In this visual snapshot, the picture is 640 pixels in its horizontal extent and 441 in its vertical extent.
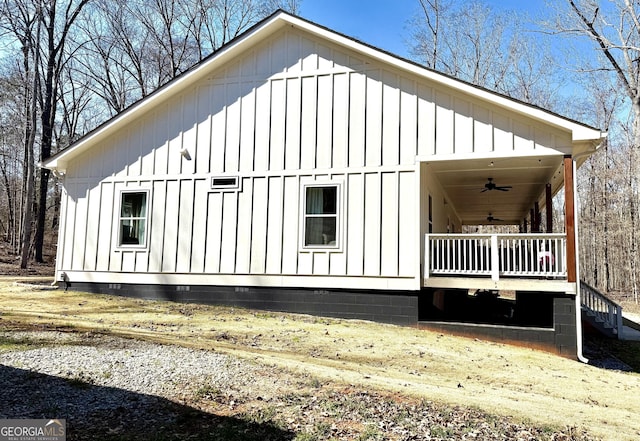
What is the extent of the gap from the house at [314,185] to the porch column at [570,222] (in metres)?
0.03

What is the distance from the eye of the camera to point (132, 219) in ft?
39.3

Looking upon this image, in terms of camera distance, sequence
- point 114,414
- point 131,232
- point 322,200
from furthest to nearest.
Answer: point 131,232 → point 322,200 → point 114,414

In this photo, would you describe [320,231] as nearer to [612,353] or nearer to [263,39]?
[263,39]

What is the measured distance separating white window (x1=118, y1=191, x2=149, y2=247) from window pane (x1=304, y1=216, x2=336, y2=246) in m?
4.37

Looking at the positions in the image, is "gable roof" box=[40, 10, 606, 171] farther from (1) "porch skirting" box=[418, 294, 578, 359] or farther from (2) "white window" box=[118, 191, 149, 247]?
(1) "porch skirting" box=[418, 294, 578, 359]

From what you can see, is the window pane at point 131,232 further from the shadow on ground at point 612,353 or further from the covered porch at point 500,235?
the shadow on ground at point 612,353

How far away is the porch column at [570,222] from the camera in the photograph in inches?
351

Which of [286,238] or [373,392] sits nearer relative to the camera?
[373,392]

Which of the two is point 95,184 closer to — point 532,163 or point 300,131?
point 300,131

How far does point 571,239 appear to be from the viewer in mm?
8922

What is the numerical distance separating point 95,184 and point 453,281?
9566 mm

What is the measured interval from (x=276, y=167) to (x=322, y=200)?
1419mm

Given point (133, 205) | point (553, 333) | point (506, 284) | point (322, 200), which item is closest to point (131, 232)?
point (133, 205)

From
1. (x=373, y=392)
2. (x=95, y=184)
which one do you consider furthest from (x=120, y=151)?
(x=373, y=392)
